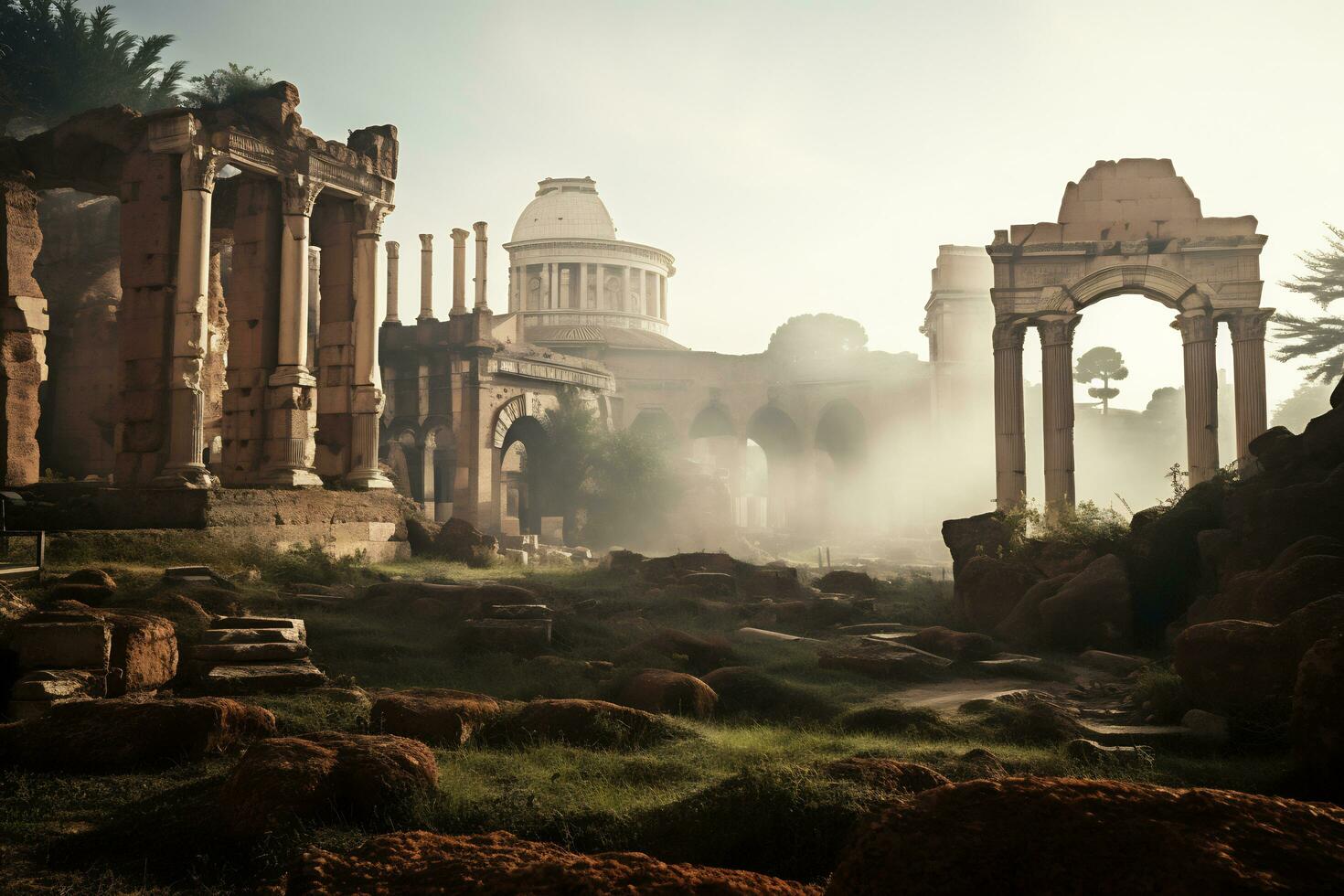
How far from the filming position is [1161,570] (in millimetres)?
11922

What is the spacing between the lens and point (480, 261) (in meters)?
33.6

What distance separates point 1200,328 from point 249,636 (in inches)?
684

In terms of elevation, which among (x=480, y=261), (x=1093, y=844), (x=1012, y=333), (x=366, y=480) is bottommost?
(x=1093, y=844)

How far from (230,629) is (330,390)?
1127 centimetres

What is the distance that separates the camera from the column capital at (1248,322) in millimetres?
19062

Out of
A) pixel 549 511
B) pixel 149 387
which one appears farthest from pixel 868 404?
pixel 149 387

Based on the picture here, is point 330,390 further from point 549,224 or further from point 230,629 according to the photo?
point 549,224

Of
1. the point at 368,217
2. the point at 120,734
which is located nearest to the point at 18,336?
the point at 368,217

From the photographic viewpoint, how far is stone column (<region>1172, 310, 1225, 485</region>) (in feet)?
62.4

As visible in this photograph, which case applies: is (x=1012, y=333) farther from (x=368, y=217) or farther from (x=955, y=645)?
(x=368, y=217)

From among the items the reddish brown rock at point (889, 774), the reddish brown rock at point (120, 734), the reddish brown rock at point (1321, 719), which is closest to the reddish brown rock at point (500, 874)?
the reddish brown rock at point (889, 774)

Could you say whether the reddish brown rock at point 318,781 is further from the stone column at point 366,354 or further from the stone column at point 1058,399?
the stone column at point 1058,399

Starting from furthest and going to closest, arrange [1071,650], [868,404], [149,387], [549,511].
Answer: [868,404], [549,511], [149,387], [1071,650]

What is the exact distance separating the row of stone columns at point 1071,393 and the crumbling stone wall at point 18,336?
55.7 feet
